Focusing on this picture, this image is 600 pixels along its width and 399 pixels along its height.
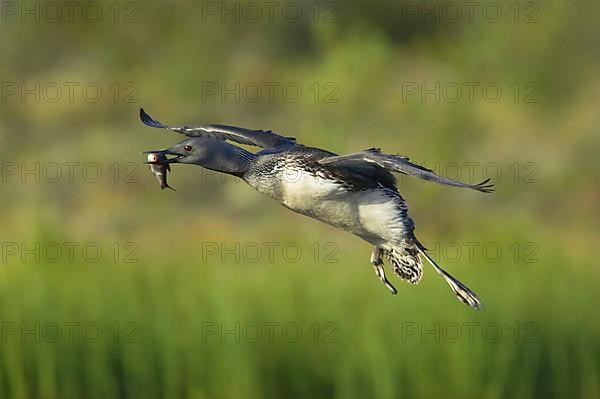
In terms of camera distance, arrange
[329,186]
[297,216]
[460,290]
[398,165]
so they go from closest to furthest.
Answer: [398,165] → [329,186] → [460,290] → [297,216]

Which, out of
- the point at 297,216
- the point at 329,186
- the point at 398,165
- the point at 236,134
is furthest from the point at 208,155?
the point at 297,216

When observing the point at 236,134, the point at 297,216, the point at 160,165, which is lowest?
the point at 160,165

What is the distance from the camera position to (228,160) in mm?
4090

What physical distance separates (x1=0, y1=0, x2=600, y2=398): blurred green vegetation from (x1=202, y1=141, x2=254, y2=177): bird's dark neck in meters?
2.22

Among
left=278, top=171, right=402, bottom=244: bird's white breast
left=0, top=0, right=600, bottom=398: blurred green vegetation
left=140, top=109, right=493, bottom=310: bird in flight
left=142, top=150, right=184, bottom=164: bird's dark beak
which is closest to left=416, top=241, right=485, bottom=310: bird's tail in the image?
left=140, top=109, right=493, bottom=310: bird in flight

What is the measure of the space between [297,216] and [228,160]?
291 inches

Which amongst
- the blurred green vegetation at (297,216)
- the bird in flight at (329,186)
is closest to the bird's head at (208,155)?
the bird in flight at (329,186)

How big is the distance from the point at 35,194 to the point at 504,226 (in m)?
7.42

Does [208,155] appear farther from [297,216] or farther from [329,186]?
[297,216]

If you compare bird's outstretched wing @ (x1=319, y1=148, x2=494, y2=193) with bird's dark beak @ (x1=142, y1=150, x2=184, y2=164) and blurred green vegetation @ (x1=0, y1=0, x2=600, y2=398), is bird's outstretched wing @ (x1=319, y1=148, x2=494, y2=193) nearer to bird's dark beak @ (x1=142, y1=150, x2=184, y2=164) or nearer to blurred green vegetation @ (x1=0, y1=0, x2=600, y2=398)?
bird's dark beak @ (x1=142, y1=150, x2=184, y2=164)

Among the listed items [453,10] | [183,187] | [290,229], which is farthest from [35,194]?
[453,10]

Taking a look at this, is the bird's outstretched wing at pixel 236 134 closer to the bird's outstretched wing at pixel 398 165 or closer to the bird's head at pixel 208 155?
the bird's head at pixel 208 155

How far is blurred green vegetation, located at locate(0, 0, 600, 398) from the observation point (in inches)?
251

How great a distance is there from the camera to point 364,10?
17.3 meters
